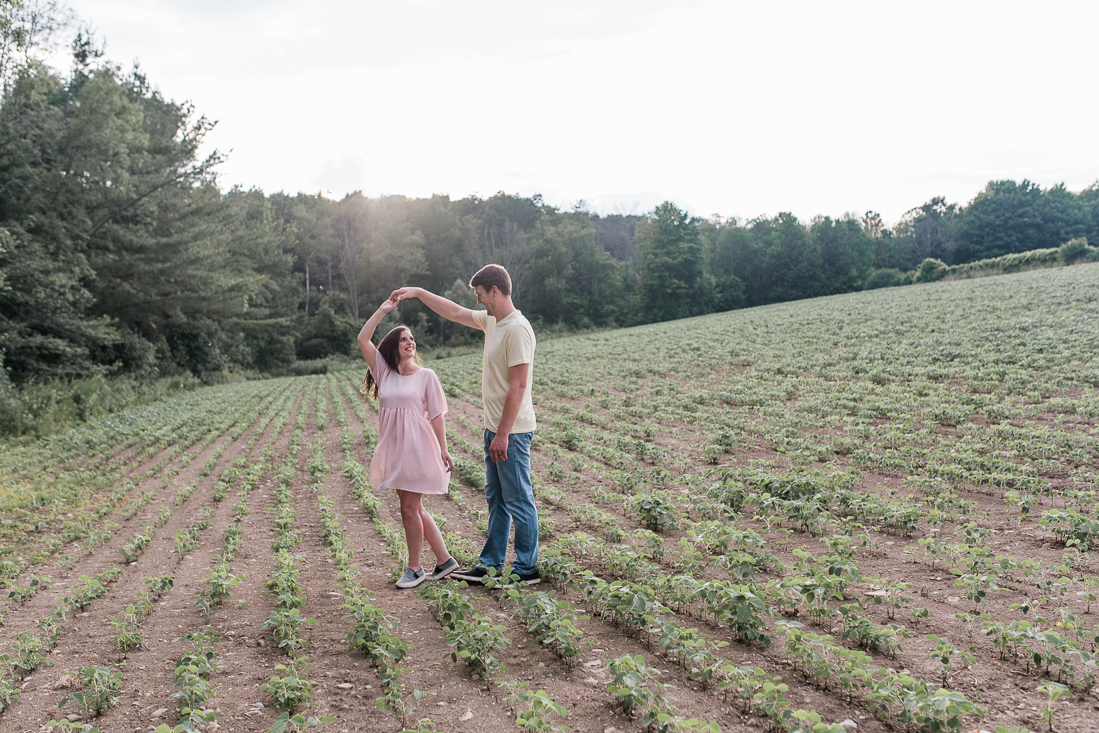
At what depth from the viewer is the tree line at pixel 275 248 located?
69.4 ft

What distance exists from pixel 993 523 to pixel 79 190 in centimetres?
2865

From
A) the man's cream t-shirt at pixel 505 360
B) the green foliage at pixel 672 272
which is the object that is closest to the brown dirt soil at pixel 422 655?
the man's cream t-shirt at pixel 505 360

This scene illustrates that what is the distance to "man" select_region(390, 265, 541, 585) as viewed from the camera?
4328 millimetres

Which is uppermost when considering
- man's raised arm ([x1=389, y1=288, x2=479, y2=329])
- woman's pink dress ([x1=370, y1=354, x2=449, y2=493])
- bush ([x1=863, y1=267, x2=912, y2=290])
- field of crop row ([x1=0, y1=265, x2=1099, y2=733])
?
bush ([x1=863, y1=267, x2=912, y2=290])

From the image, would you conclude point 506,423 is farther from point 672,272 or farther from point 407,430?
point 672,272

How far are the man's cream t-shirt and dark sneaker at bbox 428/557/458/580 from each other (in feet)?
3.85

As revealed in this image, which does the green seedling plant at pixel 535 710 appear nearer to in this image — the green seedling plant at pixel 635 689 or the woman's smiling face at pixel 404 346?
the green seedling plant at pixel 635 689

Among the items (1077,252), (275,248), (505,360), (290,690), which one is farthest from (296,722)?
(1077,252)

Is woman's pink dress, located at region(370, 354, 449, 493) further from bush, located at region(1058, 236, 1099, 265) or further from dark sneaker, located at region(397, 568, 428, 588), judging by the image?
bush, located at region(1058, 236, 1099, 265)

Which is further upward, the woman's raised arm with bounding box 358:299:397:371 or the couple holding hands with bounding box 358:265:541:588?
the woman's raised arm with bounding box 358:299:397:371

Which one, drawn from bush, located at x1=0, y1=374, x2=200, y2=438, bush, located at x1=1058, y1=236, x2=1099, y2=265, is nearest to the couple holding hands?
bush, located at x1=0, y1=374, x2=200, y2=438

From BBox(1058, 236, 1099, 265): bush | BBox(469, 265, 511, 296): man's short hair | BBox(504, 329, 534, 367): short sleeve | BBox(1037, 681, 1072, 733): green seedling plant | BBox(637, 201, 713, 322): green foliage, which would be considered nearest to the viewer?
BBox(1037, 681, 1072, 733): green seedling plant

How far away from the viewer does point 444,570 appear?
4859 millimetres

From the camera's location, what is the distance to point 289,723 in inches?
116
